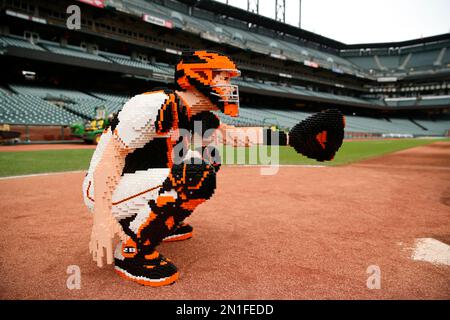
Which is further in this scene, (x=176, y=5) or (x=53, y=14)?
(x=176, y=5)

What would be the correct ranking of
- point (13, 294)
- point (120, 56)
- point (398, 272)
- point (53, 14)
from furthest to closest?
point (120, 56) → point (53, 14) → point (398, 272) → point (13, 294)

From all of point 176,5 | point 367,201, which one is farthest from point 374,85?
point 367,201

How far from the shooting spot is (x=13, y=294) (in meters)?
1.82

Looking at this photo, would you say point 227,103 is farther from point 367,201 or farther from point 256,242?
point 367,201

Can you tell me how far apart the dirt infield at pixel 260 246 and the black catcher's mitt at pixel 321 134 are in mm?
876

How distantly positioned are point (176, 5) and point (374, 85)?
43255mm

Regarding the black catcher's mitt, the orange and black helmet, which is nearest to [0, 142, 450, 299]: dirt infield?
the black catcher's mitt

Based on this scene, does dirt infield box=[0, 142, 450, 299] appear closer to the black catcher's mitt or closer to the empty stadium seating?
the black catcher's mitt

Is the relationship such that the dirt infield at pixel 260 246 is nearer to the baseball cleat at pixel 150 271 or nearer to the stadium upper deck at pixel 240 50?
the baseball cleat at pixel 150 271

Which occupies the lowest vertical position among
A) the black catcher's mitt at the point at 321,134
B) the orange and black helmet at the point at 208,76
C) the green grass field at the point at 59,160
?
the green grass field at the point at 59,160

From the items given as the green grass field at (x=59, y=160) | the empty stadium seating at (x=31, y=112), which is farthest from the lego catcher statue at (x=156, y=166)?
the empty stadium seating at (x=31, y=112)

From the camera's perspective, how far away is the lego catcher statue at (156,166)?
1863 mm

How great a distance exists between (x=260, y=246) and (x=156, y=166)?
123 centimetres

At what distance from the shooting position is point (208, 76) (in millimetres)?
2016
